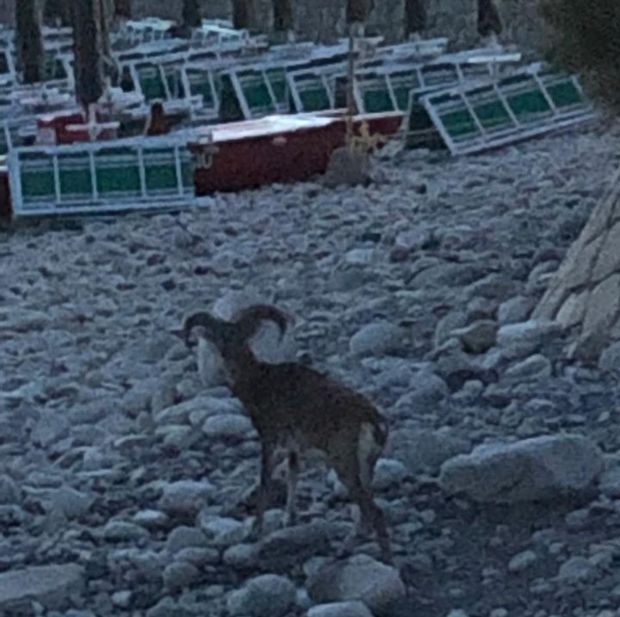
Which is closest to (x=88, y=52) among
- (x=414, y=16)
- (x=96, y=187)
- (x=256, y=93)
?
(x=256, y=93)

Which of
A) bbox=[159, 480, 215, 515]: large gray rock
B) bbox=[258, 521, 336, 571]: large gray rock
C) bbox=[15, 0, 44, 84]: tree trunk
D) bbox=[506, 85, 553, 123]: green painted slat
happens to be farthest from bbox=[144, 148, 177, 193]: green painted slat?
bbox=[258, 521, 336, 571]: large gray rock

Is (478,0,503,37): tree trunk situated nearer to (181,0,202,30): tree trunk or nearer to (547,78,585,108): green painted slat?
(181,0,202,30): tree trunk

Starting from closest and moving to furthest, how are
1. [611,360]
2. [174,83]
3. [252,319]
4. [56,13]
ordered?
[252,319], [611,360], [174,83], [56,13]

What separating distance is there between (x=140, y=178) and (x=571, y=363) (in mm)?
7886

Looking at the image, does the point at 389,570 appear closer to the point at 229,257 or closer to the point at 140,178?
the point at 229,257

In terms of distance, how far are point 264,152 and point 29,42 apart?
6.42 m

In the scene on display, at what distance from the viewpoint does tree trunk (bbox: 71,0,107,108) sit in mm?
17969

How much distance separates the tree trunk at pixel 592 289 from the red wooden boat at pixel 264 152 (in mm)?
6991

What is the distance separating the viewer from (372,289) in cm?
1019

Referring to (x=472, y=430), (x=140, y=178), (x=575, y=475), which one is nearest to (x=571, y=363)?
(x=472, y=430)

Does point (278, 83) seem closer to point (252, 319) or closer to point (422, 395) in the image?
point (422, 395)

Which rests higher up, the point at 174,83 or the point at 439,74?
the point at 439,74

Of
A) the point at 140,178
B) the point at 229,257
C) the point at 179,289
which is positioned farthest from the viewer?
the point at 140,178

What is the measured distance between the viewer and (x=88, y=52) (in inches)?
725
